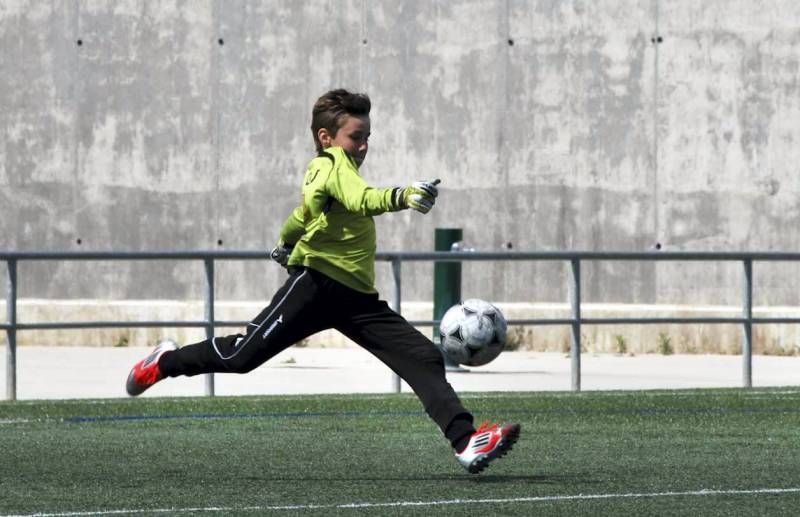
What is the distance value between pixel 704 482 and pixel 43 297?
16.3 meters

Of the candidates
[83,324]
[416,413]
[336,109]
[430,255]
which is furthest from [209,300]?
[336,109]

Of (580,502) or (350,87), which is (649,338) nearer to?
(350,87)

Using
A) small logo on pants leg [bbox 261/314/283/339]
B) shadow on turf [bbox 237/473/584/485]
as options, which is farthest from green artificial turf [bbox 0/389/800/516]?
small logo on pants leg [bbox 261/314/283/339]

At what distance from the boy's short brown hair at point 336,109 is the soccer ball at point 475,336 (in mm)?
4085

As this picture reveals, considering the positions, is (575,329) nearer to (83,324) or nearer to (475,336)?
(475,336)

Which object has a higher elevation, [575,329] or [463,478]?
[575,329]

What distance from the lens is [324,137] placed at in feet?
31.2

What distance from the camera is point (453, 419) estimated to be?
9.13 meters

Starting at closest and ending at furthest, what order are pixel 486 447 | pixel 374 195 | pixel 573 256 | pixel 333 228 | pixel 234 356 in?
pixel 374 195 → pixel 486 447 → pixel 333 228 → pixel 234 356 → pixel 573 256

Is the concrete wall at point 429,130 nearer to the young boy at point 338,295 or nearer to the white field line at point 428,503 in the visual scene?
the young boy at point 338,295

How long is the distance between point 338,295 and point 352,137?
72cm

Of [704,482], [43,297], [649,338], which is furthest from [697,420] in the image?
[43,297]

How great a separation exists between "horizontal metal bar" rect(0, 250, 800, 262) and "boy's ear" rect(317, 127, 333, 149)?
5.54m

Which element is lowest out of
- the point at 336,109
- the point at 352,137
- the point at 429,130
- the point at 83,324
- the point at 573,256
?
the point at 83,324
